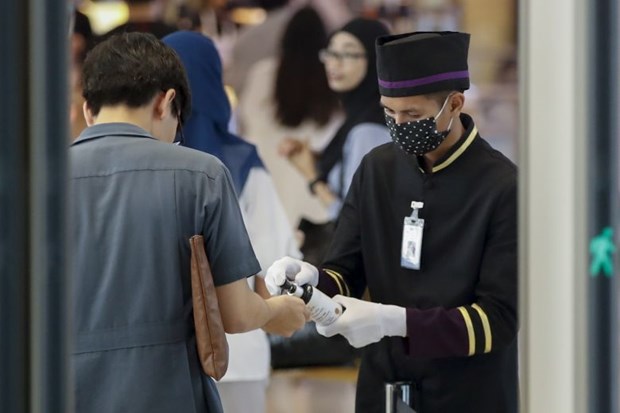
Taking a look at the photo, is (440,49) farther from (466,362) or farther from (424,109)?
(466,362)

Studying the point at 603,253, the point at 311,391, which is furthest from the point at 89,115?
the point at 311,391

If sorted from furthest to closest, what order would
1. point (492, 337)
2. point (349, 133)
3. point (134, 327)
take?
point (349, 133) → point (492, 337) → point (134, 327)

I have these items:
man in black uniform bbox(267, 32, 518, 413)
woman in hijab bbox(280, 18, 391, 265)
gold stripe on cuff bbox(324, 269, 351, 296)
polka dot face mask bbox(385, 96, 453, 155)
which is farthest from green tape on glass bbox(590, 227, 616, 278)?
woman in hijab bbox(280, 18, 391, 265)

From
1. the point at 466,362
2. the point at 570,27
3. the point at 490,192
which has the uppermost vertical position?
the point at 570,27

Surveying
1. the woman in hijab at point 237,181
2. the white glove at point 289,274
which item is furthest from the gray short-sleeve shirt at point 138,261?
the woman in hijab at point 237,181

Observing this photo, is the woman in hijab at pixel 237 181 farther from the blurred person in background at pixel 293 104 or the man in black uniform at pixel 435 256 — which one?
the blurred person in background at pixel 293 104

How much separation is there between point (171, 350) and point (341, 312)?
43 centimetres

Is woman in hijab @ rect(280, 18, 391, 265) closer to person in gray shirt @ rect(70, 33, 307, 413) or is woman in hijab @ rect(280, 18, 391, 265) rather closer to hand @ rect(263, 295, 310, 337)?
hand @ rect(263, 295, 310, 337)

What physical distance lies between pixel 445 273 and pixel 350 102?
234 centimetres

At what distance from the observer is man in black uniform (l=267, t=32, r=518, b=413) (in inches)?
80.2

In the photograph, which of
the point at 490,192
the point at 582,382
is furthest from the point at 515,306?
the point at 582,382

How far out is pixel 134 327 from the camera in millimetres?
1792

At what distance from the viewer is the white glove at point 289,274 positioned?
2094 mm

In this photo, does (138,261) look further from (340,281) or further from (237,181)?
(237,181)
